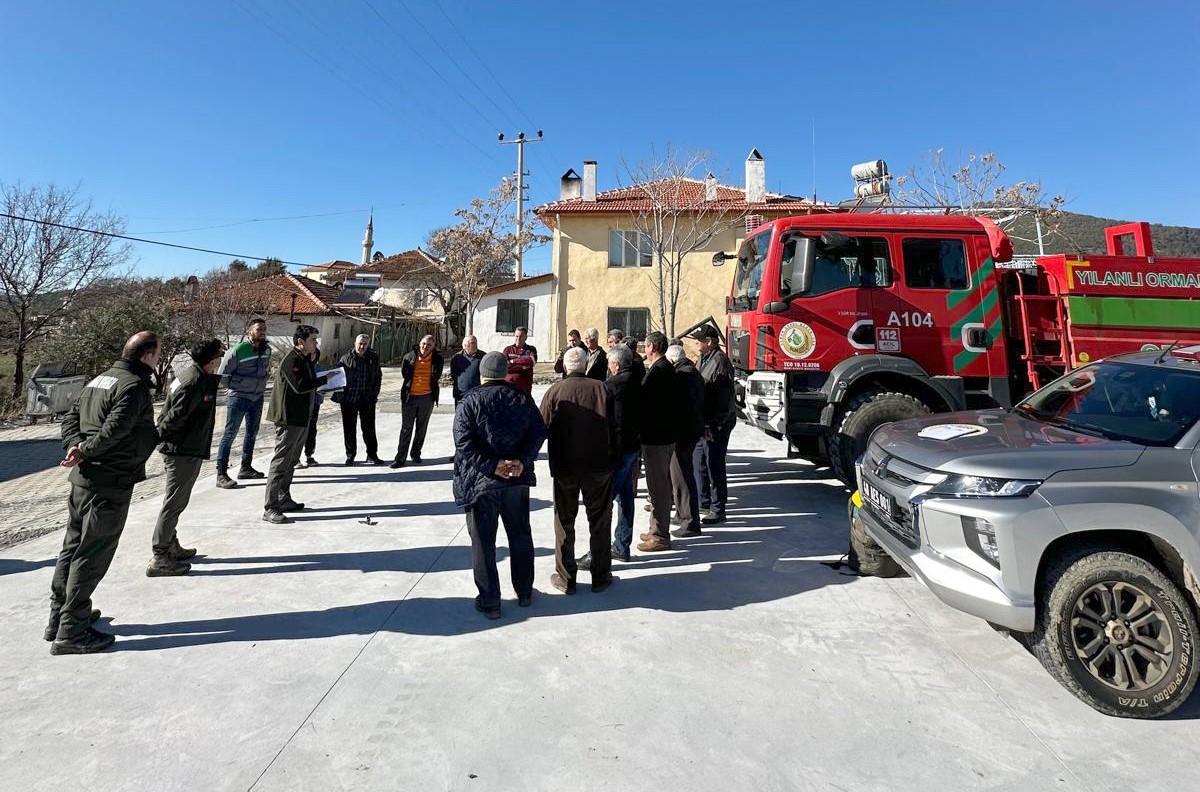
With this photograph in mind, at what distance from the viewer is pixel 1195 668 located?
8.00 feet

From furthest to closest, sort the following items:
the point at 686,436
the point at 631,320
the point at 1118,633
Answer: the point at 631,320 → the point at 686,436 → the point at 1118,633

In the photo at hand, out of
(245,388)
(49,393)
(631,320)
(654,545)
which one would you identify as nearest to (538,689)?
(654,545)

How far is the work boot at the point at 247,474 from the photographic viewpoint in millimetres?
6375

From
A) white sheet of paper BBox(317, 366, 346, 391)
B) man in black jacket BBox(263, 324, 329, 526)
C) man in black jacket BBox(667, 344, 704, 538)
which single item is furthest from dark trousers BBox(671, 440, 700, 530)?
white sheet of paper BBox(317, 366, 346, 391)

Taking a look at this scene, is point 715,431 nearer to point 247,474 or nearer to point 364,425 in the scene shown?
point 364,425

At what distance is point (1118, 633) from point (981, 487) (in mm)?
822

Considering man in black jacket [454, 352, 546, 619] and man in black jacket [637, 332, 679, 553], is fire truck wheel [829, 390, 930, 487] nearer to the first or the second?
man in black jacket [637, 332, 679, 553]

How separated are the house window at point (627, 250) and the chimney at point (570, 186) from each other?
111 inches

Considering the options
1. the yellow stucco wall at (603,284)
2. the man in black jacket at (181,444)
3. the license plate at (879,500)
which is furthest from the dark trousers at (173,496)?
the yellow stucco wall at (603,284)

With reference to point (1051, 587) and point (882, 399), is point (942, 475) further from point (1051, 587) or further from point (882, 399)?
point (882, 399)

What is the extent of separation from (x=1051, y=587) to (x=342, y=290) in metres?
33.7

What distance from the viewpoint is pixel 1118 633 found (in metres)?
2.54

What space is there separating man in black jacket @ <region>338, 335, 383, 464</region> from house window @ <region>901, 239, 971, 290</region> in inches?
240

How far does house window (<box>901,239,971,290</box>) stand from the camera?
553 centimetres
